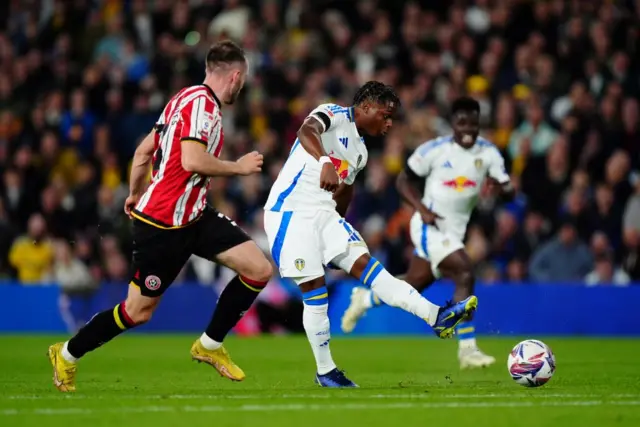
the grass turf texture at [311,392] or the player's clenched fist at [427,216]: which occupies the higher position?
the player's clenched fist at [427,216]

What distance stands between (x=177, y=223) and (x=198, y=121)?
780 mm

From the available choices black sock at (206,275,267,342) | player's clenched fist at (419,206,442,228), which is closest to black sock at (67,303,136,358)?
black sock at (206,275,267,342)

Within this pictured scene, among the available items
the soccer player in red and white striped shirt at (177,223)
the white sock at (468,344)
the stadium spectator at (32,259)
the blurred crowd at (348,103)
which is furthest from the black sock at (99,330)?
the stadium spectator at (32,259)

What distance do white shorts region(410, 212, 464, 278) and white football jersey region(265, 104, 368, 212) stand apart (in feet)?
10.3

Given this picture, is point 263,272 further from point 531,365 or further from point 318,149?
point 531,365

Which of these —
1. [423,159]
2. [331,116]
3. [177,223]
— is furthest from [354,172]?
[423,159]

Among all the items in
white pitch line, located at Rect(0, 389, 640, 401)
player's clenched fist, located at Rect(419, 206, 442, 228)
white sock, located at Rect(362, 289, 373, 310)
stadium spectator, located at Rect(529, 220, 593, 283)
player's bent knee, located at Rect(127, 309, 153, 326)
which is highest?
player's clenched fist, located at Rect(419, 206, 442, 228)

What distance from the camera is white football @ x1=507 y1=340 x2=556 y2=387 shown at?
29.6 feet

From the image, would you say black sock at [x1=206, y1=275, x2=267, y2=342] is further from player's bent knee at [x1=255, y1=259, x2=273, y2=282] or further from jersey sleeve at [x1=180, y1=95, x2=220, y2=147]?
jersey sleeve at [x1=180, y1=95, x2=220, y2=147]

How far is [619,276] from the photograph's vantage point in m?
17.9

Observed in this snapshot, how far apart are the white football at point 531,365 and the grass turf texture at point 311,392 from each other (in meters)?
0.12

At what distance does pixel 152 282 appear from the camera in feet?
29.5

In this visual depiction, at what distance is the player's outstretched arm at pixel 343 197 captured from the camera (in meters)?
10.1

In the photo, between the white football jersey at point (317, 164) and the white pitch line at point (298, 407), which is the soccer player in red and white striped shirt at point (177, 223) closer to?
the white football jersey at point (317, 164)
